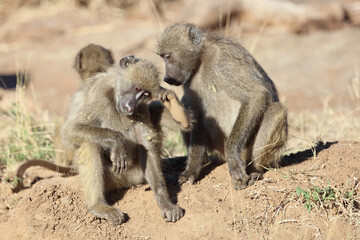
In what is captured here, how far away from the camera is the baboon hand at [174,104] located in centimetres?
418

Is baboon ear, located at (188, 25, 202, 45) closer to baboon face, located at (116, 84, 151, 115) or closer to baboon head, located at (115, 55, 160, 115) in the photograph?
baboon head, located at (115, 55, 160, 115)

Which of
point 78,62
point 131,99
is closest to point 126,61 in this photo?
point 131,99

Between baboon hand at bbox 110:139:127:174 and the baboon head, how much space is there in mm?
269

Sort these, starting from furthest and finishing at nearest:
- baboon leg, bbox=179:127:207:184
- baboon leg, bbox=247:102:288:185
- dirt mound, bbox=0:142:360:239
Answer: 1. baboon leg, bbox=179:127:207:184
2. baboon leg, bbox=247:102:288:185
3. dirt mound, bbox=0:142:360:239

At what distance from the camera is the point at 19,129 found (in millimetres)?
6375

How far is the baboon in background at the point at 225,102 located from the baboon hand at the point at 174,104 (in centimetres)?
64

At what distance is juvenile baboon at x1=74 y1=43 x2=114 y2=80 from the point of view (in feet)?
21.3

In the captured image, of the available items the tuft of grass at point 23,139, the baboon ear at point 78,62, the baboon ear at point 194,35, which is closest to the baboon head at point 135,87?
the baboon ear at point 194,35

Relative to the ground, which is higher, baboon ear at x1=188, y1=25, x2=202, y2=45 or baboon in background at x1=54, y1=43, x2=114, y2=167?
baboon ear at x1=188, y1=25, x2=202, y2=45

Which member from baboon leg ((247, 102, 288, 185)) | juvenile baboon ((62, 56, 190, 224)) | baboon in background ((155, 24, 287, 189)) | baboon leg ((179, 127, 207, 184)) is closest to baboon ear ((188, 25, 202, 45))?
baboon in background ((155, 24, 287, 189))

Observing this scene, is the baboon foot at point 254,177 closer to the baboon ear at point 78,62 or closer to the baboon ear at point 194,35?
the baboon ear at point 194,35

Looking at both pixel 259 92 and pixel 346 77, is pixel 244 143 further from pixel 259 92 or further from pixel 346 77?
pixel 346 77

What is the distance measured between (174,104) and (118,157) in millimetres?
639

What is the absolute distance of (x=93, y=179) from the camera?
14.1 ft
